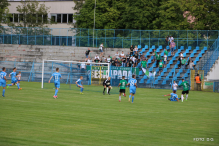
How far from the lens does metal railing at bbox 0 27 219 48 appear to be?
1590 inches

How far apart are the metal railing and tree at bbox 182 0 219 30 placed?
533 cm

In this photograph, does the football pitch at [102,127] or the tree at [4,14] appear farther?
the tree at [4,14]

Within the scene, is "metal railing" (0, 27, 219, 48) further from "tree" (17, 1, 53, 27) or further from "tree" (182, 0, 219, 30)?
"tree" (17, 1, 53, 27)

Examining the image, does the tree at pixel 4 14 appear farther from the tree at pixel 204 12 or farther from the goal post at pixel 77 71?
the tree at pixel 204 12

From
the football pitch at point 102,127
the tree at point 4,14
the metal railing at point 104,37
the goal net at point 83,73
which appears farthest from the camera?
the tree at point 4,14

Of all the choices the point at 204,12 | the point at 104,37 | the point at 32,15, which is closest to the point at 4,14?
the point at 32,15

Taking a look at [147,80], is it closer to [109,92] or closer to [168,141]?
[109,92]

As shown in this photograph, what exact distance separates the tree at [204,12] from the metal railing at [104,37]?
533cm

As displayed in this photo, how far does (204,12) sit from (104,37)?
49.7ft

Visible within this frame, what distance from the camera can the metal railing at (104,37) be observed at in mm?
40384

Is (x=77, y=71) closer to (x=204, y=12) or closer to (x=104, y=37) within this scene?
(x=104, y=37)

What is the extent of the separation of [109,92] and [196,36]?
59.7 ft

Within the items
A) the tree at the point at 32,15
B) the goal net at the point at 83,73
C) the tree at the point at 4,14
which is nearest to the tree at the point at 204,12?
the goal net at the point at 83,73

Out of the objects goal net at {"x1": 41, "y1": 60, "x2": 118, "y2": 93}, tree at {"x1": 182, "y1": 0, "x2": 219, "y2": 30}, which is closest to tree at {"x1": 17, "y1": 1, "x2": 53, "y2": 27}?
goal net at {"x1": 41, "y1": 60, "x2": 118, "y2": 93}
